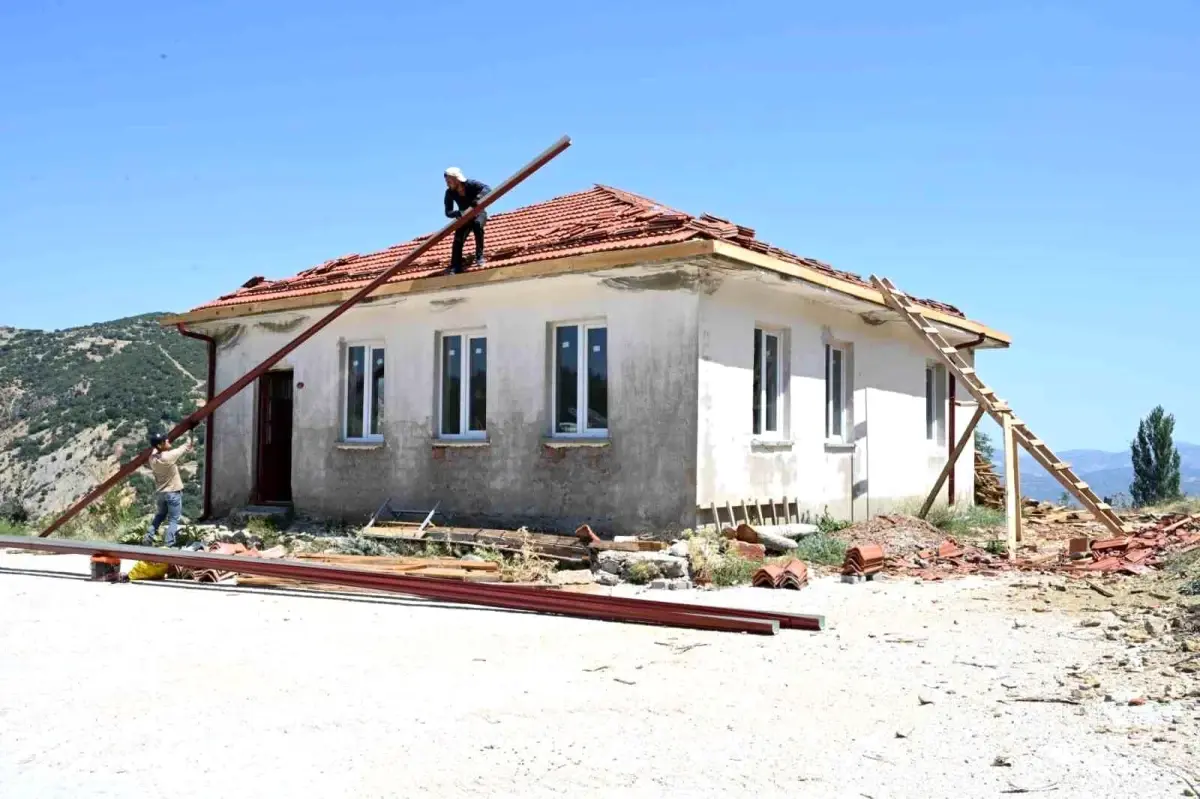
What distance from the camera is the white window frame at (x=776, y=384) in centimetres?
1319

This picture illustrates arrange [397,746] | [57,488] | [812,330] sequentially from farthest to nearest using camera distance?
[57,488] → [812,330] → [397,746]

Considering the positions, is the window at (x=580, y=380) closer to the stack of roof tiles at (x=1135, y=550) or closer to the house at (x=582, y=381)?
the house at (x=582, y=381)

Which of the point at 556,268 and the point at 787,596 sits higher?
the point at 556,268

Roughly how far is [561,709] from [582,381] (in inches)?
300

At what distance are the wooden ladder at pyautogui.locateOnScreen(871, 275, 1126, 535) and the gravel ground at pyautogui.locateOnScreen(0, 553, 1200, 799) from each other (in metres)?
4.72

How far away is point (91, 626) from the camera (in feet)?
26.6

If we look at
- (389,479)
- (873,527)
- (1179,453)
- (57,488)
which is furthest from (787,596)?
(57,488)

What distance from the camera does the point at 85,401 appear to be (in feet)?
168

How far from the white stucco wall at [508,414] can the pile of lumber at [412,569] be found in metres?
1.99

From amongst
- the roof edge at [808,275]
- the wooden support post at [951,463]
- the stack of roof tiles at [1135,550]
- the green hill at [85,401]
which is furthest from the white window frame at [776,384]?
the green hill at [85,401]

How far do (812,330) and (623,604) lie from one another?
7159 millimetres

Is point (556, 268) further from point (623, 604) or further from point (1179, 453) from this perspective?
point (1179, 453)

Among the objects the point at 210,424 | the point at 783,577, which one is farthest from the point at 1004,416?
the point at 210,424

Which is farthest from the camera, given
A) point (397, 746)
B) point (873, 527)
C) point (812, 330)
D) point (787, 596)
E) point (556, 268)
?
point (812, 330)
